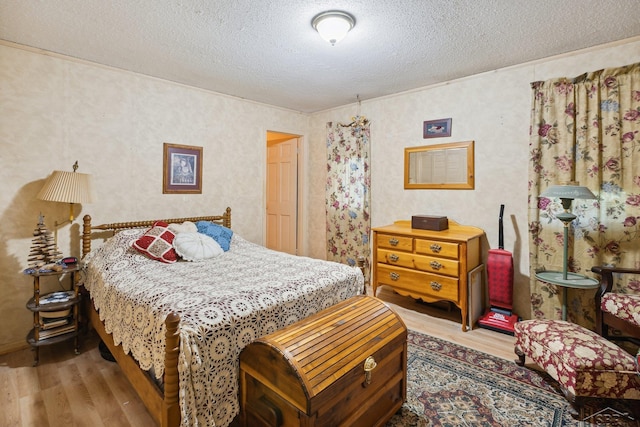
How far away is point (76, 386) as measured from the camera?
2.16 meters

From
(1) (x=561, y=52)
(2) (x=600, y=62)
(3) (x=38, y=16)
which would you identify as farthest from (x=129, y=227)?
(2) (x=600, y=62)

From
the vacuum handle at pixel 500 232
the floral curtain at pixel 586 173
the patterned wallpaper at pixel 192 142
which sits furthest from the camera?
the vacuum handle at pixel 500 232

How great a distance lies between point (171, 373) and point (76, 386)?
1.32 meters

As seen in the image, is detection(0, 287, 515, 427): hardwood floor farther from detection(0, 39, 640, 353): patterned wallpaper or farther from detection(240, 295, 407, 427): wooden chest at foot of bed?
detection(240, 295, 407, 427): wooden chest at foot of bed

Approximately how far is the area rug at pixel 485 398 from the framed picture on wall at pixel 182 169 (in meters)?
2.96

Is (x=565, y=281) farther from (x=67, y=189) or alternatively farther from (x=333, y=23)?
(x=67, y=189)

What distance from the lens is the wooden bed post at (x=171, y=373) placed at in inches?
55.9

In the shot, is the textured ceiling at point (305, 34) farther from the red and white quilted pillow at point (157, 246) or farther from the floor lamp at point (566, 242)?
the red and white quilted pillow at point (157, 246)

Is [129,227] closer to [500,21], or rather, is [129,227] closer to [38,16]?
[38,16]

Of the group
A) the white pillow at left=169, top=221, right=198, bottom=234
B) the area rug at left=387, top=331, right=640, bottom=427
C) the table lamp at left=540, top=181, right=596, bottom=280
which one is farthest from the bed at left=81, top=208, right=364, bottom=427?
the table lamp at left=540, top=181, right=596, bottom=280

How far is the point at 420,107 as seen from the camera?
3777 millimetres

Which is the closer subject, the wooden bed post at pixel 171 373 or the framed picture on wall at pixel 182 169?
the wooden bed post at pixel 171 373

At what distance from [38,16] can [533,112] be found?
4139mm

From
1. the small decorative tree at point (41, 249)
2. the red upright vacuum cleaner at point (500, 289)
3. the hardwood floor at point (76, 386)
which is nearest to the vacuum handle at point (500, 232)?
the red upright vacuum cleaner at point (500, 289)
